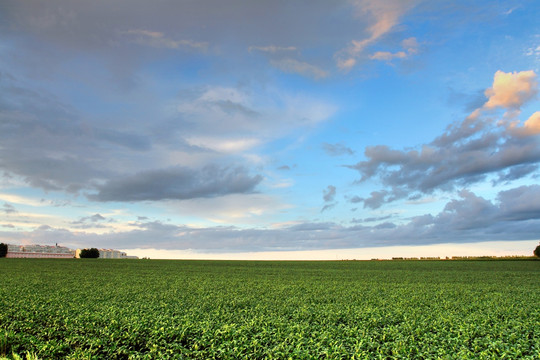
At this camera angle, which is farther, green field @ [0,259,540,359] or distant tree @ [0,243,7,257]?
distant tree @ [0,243,7,257]

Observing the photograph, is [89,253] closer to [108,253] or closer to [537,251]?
[108,253]

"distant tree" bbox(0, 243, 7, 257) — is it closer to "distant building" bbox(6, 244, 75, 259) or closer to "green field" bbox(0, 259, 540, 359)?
"distant building" bbox(6, 244, 75, 259)

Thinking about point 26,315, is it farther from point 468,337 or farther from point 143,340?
point 468,337

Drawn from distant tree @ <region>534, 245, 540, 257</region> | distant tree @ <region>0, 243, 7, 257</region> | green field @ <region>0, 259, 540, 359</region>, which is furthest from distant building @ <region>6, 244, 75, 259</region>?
distant tree @ <region>534, 245, 540, 257</region>

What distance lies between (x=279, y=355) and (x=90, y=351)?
15.4 feet

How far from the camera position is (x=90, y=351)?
886 centimetres

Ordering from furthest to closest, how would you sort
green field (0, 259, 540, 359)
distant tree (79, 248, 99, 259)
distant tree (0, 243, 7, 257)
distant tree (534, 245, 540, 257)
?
distant tree (79, 248, 99, 259)
distant tree (0, 243, 7, 257)
distant tree (534, 245, 540, 257)
green field (0, 259, 540, 359)

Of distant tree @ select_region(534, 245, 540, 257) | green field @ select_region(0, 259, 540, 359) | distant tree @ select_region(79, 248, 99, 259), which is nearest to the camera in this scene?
green field @ select_region(0, 259, 540, 359)

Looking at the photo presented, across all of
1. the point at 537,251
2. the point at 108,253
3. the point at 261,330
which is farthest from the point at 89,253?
the point at 537,251

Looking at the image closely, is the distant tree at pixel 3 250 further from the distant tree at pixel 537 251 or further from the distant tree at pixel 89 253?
the distant tree at pixel 537 251

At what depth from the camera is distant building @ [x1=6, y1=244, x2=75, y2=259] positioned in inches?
3255

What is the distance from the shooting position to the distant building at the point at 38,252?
82.7 metres

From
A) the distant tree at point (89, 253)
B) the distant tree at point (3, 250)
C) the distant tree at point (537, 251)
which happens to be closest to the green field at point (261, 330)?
the distant tree at point (89, 253)

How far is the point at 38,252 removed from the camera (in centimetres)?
8556
